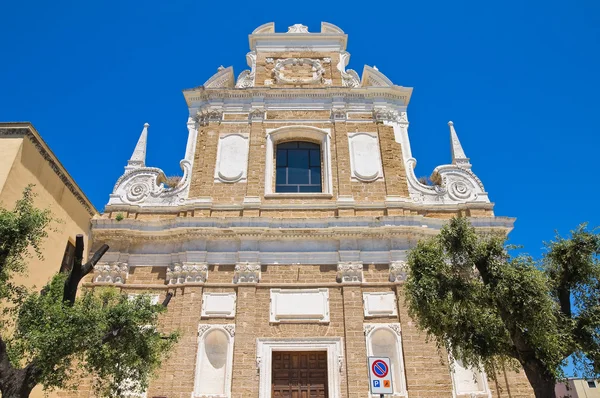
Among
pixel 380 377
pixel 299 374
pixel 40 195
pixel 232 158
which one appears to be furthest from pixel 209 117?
pixel 380 377


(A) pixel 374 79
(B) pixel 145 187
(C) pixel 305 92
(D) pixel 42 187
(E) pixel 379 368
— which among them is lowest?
(E) pixel 379 368

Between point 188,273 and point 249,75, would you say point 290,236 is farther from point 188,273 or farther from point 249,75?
point 249,75

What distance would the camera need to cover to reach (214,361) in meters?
11.8

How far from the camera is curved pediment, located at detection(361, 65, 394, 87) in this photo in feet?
54.0

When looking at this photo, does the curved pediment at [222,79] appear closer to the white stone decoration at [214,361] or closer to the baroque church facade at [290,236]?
the baroque church facade at [290,236]

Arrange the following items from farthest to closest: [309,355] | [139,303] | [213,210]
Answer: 1. [213,210]
2. [309,355]
3. [139,303]

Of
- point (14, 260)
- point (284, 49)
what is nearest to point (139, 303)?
point (14, 260)

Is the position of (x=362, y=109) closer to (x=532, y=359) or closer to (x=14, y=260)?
(x=532, y=359)

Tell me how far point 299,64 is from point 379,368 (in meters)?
12.1

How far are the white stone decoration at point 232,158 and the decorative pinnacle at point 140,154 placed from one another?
2310mm

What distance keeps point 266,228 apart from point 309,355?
3.32 m

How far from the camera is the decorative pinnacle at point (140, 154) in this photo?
49.2ft

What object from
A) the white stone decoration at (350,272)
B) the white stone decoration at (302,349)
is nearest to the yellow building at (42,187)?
the white stone decoration at (302,349)

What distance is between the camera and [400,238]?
13.0 m
